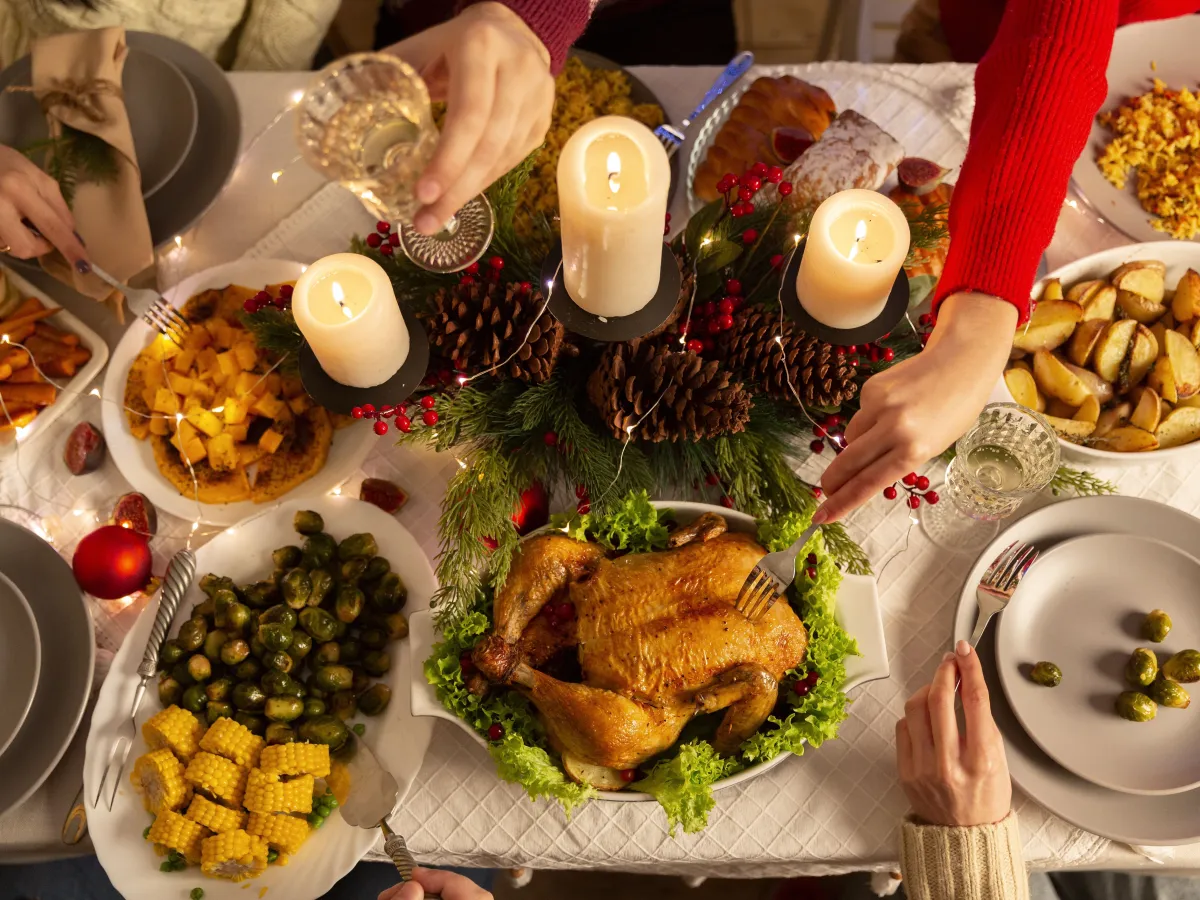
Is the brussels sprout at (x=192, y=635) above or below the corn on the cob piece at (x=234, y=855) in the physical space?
above

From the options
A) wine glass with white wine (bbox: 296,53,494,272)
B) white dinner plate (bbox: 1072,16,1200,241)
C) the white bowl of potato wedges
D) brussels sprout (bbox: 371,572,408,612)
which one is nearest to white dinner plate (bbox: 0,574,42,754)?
brussels sprout (bbox: 371,572,408,612)

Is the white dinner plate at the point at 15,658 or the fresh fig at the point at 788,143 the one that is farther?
the fresh fig at the point at 788,143

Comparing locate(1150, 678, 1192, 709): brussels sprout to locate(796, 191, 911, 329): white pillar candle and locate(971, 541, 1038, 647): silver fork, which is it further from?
locate(796, 191, 911, 329): white pillar candle

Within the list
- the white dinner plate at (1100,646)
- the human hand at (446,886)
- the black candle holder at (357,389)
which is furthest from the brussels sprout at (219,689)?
the white dinner plate at (1100,646)

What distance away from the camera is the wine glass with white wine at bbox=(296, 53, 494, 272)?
0.79 m

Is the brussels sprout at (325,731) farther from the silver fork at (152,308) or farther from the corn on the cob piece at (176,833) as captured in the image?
the silver fork at (152,308)

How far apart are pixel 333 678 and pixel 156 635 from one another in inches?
9.9

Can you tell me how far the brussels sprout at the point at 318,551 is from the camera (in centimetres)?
116

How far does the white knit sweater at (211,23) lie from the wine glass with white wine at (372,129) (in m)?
0.84

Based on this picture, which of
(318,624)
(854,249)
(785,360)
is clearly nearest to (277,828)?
(318,624)

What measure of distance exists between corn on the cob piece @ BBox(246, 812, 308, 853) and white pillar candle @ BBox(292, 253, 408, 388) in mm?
546

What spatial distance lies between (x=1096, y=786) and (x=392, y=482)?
103 cm

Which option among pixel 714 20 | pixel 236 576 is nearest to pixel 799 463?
pixel 236 576

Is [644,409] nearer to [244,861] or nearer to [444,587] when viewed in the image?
[444,587]
